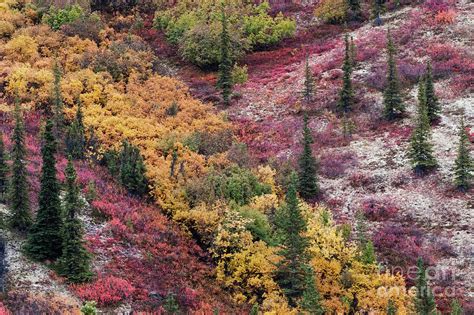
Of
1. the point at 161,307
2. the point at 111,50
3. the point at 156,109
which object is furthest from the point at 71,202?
the point at 111,50

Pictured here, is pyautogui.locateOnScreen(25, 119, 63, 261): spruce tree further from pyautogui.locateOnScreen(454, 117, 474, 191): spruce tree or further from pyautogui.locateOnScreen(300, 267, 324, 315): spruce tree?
pyautogui.locateOnScreen(454, 117, 474, 191): spruce tree

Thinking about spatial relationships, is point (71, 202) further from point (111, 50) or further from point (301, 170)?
point (111, 50)

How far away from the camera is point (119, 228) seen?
38.8 m

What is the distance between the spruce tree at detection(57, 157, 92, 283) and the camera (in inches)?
1233

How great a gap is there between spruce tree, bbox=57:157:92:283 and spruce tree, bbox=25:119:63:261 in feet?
3.25

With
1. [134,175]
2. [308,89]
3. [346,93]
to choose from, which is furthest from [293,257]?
[308,89]

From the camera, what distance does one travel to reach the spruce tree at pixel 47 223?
32.2 metres

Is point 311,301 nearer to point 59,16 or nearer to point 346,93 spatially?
point 346,93

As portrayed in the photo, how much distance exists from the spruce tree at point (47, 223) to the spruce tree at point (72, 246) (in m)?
0.99

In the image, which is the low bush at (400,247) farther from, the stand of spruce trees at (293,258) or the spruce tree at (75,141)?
the spruce tree at (75,141)

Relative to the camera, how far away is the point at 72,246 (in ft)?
104

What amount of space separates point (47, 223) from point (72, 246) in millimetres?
2402

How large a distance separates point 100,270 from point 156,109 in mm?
26675

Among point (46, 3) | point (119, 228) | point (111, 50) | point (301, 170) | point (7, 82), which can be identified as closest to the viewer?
point (119, 228)
